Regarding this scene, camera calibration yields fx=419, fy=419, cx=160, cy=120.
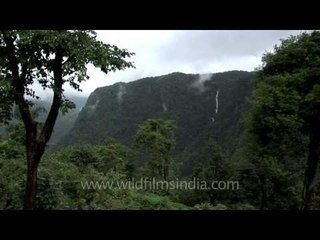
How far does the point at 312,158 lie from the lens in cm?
1244

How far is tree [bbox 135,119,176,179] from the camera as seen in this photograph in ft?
78.4

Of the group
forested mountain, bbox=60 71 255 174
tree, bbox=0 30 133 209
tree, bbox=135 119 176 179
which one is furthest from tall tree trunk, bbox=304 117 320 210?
forested mountain, bbox=60 71 255 174

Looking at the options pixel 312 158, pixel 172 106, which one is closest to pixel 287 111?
pixel 312 158

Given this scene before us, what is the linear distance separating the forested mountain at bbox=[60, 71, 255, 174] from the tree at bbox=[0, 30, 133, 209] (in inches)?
2009

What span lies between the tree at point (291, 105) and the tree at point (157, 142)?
1004 cm

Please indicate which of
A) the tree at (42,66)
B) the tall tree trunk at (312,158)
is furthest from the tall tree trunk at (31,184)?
the tall tree trunk at (312,158)

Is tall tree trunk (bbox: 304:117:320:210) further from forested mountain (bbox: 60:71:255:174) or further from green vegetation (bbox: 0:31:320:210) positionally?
forested mountain (bbox: 60:71:255:174)

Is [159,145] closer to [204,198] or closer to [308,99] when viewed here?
[204,198]

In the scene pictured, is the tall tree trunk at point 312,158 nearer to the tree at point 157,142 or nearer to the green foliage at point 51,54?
the green foliage at point 51,54

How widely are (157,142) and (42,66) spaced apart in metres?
16.4

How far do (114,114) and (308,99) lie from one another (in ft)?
238

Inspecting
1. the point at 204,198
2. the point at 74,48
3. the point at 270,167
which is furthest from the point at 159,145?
the point at 74,48

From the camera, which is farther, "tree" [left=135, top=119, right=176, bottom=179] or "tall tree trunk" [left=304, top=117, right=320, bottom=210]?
"tree" [left=135, top=119, right=176, bottom=179]

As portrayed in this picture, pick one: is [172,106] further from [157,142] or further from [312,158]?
[312,158]
